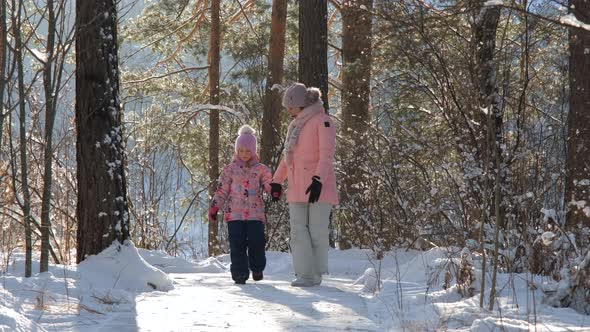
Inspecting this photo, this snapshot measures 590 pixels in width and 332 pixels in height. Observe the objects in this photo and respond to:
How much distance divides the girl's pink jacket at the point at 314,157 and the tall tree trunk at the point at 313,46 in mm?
4065

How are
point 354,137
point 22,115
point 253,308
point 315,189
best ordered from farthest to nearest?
1. point 354,137
2. point 315,189
3. point 22,115
4. point 253,308

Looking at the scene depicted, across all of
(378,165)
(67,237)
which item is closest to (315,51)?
(378,165)

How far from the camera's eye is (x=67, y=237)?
8227 millimetres

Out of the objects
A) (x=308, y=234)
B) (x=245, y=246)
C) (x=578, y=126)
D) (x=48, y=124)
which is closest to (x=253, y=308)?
(x=308, y=234)

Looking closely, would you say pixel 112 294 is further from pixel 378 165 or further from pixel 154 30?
pixel 154 30

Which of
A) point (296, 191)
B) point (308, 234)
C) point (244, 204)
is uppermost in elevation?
point (296, 191)

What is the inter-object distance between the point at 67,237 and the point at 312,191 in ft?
10.5

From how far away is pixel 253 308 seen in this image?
16.9 feet

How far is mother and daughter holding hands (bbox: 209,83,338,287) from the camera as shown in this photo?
263 inches

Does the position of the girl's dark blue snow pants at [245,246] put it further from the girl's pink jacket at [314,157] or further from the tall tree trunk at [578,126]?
the tall tree trunk at [578,126]

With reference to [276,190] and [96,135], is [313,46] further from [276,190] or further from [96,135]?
[96,135]

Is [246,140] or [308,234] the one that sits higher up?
[246,140]

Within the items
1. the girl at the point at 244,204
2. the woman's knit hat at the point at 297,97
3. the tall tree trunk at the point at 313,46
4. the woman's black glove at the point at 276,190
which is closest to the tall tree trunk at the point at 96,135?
the girl at the point at 244,204

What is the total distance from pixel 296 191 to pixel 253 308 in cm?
178
